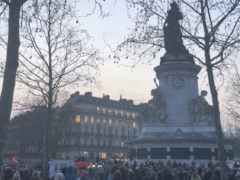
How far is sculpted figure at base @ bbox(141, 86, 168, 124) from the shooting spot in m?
35.6

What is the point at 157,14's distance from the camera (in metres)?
16.1

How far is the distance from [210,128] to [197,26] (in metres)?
20.9

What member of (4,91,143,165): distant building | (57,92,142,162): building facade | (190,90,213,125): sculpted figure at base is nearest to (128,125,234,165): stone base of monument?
(190,90,213,125): sculpted figure at base

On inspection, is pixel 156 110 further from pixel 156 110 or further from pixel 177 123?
pixel 177 123

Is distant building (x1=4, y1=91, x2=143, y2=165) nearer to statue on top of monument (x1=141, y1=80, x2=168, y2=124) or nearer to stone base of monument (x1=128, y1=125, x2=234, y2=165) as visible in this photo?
statue on top of monument (x1=141, y1=80, x2=168, y2=124)

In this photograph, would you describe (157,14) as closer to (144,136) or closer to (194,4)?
(194,4)

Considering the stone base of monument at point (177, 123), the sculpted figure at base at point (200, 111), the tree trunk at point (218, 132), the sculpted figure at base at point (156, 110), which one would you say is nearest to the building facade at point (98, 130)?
the sculpted figure at base at point (156, 110)

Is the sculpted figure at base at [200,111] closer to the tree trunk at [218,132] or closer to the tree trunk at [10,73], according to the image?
the tree trunk at [218,132]

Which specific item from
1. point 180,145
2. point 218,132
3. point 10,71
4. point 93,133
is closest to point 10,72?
point 10,71

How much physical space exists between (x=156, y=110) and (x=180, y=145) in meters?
5.10

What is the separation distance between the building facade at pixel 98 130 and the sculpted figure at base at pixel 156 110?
4710 cm

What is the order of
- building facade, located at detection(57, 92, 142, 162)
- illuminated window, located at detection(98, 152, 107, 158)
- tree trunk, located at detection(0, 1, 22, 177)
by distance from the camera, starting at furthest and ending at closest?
illuminated window, located at detection(98, 152, 107, 158) < building facade, located at detection(57, 92, 142, 162) < tree trunk, located at detection(0, 1, 22, 177)

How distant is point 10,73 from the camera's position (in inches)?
395

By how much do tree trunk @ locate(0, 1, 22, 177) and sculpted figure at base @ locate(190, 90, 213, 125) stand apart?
2762cm
